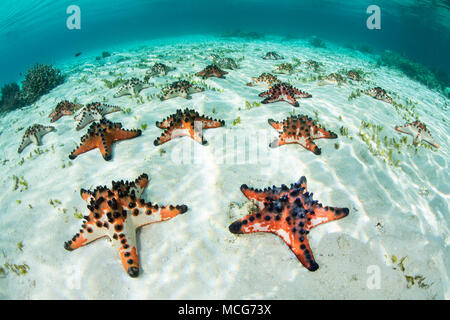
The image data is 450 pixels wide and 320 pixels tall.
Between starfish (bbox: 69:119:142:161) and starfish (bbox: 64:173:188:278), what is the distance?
214 cm

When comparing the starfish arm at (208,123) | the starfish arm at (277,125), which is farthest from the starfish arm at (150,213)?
the starfish arm at (277,125)

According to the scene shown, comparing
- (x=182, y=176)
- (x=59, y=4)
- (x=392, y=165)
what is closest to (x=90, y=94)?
(x=182, y=176)

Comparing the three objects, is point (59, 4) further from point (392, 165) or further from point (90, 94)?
point (392, 165)

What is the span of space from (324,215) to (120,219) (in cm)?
322

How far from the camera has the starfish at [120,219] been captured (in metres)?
2.97

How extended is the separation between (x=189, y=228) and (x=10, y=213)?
390 centimetres

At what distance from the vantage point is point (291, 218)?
9.95ft

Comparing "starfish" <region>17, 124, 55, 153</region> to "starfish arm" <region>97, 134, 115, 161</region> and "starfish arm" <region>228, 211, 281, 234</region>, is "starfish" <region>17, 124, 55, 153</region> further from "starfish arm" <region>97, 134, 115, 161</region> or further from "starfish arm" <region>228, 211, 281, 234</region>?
"starfish arm" <region>228, 211, 281, 234</region>

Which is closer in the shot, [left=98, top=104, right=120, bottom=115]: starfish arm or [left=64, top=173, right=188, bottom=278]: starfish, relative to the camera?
[left=64, top=173, right=188, bottom=278]: starfish

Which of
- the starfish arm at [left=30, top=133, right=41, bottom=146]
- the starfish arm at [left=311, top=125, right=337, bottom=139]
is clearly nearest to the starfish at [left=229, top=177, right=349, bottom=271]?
the starfish arm at [left=311, top=125, right=337, bottom=139]

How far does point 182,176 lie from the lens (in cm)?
447

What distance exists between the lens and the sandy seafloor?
285cm

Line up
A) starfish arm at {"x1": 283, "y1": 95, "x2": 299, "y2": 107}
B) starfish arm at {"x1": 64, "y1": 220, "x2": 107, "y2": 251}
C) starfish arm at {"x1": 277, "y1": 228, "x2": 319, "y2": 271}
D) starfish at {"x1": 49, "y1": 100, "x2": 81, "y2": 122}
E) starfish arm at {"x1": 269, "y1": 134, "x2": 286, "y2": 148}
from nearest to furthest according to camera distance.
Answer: starfish arm at {"x1": 277, "y1": 228, "x2": 319, "y2": 271}, starfish arm at {"x1": 64, "y1": 220, "x2": 107, "y2": 251}, starfish arm at {"x1": 269, "y1": 134, "x2": 286, "y2": 148}, starfish arm at {"x1": 283, "y1": 95, "x2": 299, "y2": 107}, starfish at {"x1": 49, "y1": 100, "x2": 81, "y2": 122}

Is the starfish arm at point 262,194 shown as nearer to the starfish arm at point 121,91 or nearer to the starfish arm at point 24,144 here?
the starfish arm at point 24,144
